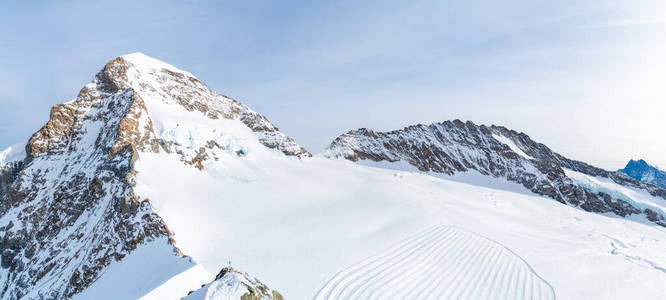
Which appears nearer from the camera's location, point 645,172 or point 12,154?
point 12,154

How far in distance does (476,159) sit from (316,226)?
80.0 m

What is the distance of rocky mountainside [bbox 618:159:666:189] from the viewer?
150 meters

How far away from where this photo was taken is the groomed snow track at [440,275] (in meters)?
17.4

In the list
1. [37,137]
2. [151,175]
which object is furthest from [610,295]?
[37,137]

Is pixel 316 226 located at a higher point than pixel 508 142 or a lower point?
higher

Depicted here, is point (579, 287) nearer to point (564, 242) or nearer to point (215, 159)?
point (564, 242)

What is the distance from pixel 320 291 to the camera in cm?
1727

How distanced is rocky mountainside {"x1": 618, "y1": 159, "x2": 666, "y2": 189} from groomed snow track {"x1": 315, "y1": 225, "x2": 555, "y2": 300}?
198 metres

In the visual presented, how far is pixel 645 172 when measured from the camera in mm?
159500

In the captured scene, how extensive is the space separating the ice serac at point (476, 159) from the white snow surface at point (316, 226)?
28.5 meters

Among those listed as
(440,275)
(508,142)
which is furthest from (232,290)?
(508,142)

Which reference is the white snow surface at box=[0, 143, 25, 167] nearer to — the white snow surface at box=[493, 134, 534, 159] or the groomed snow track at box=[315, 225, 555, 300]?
the groomed snow track at box=[315, 225, 555, 300]

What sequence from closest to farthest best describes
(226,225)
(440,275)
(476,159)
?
(440,275) < (226,225) < (476,159)

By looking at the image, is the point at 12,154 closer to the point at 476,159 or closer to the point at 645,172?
the point at 476,159
